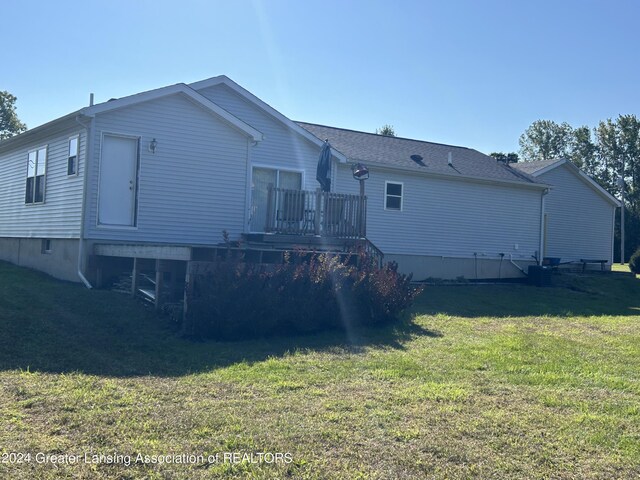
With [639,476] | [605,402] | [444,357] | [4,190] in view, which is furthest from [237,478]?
[4,190]

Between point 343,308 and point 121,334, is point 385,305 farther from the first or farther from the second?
point 121,334

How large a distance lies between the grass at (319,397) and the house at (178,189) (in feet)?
7.44

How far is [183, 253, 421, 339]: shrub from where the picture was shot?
9828 millimetres

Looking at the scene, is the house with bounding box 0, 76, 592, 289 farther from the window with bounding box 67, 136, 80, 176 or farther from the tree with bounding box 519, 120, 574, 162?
the tree with bounding box 519, 120, 574, 162

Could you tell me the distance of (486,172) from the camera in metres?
22.3

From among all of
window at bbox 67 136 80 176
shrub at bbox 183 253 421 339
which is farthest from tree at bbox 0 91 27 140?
shrub at bbox 183 253 421 339

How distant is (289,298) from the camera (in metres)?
10.4

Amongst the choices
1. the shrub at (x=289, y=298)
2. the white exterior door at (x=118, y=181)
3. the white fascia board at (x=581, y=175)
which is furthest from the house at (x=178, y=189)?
the white fascia board at (x=581, y=175)

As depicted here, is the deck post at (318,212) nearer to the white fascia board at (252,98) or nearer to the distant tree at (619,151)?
the white fascia board at (252,98)

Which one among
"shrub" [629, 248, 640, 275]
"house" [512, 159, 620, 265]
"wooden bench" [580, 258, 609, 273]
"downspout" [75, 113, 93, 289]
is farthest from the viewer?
"shrub" [629, 248, 640, 275]

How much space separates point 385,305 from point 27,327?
18.4 ft

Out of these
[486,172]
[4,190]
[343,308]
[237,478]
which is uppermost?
[486,172]

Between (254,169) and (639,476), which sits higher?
(254,169)

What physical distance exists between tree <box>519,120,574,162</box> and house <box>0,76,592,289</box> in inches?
1954
